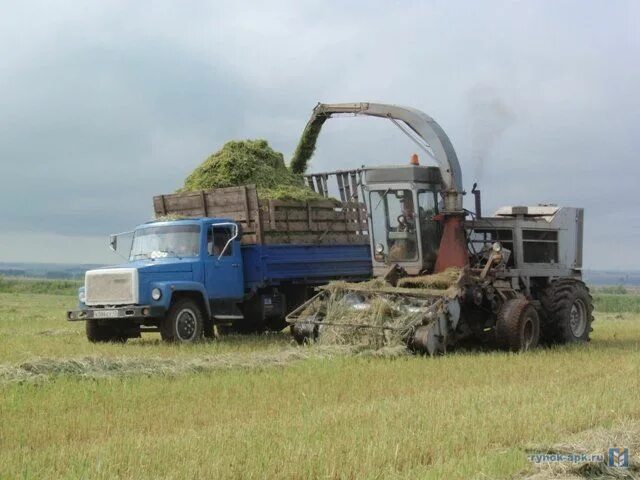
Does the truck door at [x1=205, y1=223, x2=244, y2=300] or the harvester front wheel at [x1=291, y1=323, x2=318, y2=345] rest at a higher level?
the truck door at [x1=205, y1=223, x2=244, y2=300]

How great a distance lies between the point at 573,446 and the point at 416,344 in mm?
6547

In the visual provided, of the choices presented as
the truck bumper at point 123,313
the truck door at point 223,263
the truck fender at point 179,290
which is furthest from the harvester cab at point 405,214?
the truck bumper at point 123,313

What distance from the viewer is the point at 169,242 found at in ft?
53.3

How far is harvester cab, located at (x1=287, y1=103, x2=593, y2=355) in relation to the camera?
1392 cm

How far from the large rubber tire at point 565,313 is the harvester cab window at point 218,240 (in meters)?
5.79

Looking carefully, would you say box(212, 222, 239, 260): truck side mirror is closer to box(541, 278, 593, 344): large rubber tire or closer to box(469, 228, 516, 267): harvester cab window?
box(469, 228, 516, 267): harvester cab window

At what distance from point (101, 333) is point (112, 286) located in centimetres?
130

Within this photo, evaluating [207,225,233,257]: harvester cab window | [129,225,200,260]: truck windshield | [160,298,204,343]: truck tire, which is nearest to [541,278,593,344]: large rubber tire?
[207,225,233,257]: harvester cab window

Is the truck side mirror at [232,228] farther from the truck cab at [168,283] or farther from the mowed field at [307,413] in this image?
the mowed field at [307,413]

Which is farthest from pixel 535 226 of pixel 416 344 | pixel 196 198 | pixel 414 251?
pixel 196 198

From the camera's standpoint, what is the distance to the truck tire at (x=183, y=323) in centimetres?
1520

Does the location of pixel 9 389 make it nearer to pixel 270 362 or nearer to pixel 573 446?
pixel 270 362

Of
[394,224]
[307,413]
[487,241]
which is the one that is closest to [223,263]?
[394,224]

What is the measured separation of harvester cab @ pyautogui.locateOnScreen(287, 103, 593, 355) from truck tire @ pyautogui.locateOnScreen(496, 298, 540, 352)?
18mm
